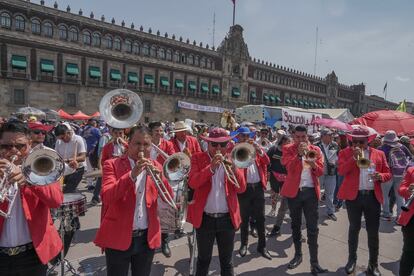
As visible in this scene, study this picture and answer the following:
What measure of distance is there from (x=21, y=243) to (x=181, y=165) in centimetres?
155

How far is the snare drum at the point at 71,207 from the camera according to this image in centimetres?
372

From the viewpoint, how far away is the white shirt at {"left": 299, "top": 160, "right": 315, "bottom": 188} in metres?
4.63

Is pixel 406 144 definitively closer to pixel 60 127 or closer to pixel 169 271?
pixel 169 271

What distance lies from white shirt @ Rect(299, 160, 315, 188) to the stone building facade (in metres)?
33.7

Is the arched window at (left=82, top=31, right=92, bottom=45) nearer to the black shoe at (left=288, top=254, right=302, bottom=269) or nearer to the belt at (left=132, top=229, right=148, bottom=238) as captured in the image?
the black shoe at (left=288, top=254, right=302, bottom=269)

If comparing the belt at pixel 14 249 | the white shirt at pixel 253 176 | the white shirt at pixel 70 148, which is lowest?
the belt at pixel 14 249

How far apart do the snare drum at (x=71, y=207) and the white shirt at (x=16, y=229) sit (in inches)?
53.4

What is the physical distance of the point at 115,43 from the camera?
3881 centimetres

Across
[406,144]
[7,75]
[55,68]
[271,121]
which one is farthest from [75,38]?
[406,144]

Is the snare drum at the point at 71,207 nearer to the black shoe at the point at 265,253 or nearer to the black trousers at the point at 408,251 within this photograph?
the black shoe at the point at 265,253

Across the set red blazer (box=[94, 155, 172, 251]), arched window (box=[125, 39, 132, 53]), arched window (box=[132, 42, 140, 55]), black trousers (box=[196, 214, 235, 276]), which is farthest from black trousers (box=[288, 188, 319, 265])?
arched window (box=[132, 42, 140, 55])

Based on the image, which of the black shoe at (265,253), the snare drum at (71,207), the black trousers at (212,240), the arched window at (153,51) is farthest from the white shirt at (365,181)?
the arched window at (153,51)

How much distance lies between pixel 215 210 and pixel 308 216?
5.77 feet

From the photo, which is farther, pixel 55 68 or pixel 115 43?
pixel 115 43
